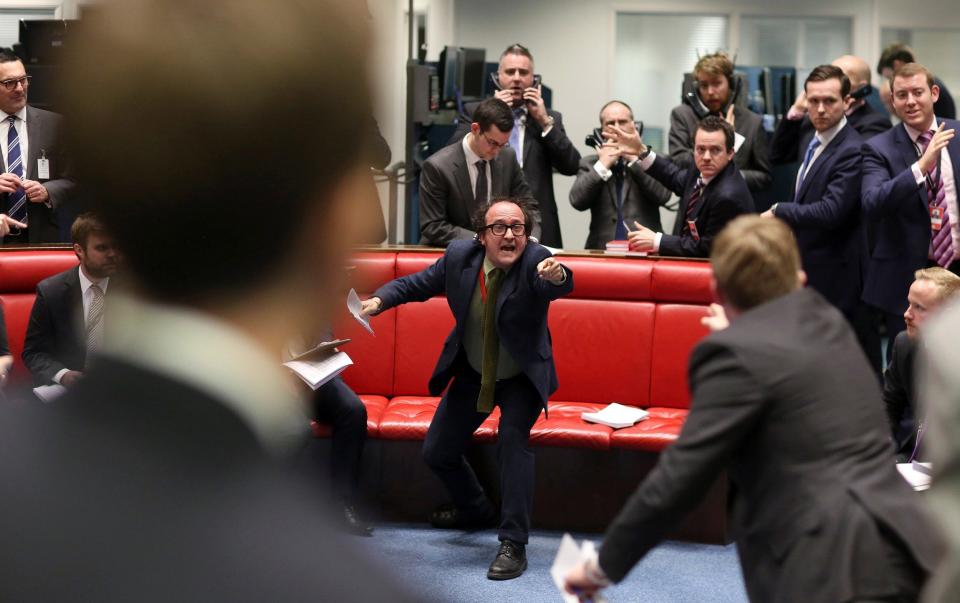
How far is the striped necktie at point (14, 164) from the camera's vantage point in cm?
558

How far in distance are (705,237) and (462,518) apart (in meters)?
1.65

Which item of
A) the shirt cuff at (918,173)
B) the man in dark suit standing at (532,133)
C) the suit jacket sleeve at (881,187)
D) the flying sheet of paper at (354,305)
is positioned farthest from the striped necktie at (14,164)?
the shirt cuff at (918,173)

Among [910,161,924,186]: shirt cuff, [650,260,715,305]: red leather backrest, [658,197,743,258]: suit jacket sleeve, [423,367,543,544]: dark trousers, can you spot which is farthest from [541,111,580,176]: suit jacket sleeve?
[423,367,543,544]: dark trousers

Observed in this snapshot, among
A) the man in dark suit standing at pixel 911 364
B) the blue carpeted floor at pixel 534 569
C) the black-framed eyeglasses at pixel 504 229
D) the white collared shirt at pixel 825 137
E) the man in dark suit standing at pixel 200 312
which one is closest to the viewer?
the man in dark suit standing at pixel 200 312

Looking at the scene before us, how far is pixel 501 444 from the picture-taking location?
4.48 metres

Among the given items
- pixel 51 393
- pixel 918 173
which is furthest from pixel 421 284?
pixel 51 393

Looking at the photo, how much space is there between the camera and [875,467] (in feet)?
7.61

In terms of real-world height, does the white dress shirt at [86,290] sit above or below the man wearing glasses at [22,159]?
below

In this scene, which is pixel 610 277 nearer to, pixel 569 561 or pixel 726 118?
pixel 726 118

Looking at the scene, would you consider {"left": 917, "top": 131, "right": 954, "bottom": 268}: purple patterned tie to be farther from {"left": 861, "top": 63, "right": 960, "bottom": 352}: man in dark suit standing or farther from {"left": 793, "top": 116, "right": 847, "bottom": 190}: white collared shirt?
{"left": 793, "top": 116, "right": 847, "bottom": 190}: white collared shirt

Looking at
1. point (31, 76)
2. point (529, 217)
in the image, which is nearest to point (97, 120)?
point (529, 217)

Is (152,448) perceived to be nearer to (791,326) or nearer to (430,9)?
(791,326)

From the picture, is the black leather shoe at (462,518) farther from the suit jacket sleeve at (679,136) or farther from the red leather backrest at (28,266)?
the suit jacket sleeve at (679,136)

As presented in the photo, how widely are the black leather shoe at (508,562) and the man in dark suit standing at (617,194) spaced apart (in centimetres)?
210
